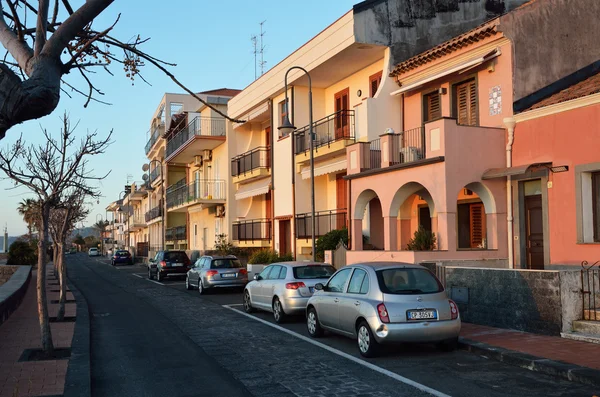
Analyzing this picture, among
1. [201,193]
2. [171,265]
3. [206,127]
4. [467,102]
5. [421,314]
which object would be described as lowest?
[171,265]

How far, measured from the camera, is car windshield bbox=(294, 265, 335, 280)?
14.4 meters

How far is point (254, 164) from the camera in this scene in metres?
31.1

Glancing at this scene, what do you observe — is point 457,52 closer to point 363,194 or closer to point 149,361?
point 363,194

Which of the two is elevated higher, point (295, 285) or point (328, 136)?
point (328, 136)

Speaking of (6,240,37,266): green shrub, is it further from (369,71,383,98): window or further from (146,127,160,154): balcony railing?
(369,71,383,98): window

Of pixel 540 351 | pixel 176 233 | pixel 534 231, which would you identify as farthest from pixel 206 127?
pixel 540 351

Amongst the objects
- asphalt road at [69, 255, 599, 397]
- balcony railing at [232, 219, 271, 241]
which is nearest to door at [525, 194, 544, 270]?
asphalt road at [69, 255, 599, 397]

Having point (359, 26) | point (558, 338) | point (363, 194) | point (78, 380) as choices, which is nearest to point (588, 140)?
point (558, 338)

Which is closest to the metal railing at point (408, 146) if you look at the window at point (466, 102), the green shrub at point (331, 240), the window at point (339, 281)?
the window at point (466, 102)

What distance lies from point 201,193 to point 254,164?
911 centimetres

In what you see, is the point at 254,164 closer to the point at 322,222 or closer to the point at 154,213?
the point at 322,222

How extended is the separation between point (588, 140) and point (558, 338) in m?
5.13

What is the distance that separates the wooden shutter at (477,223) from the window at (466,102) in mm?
2560

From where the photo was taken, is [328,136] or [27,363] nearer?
[27,363]
